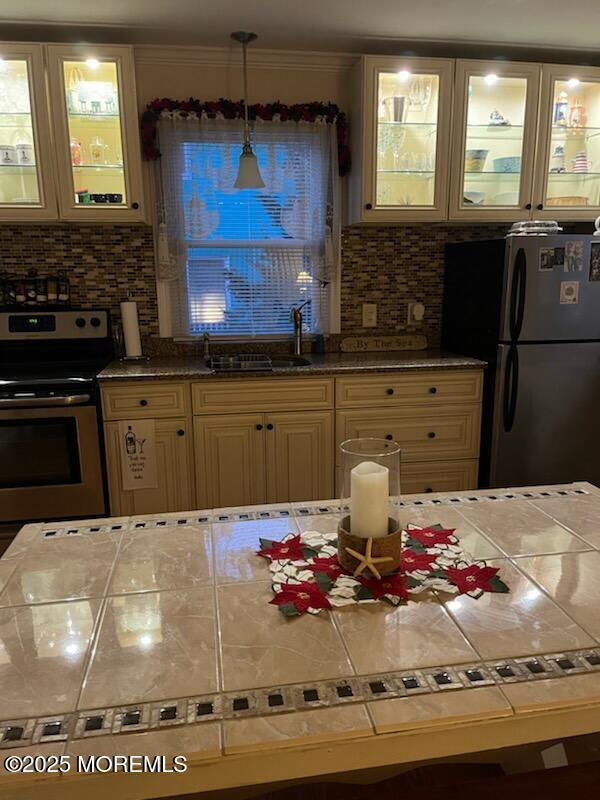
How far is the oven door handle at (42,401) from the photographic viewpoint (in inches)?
104

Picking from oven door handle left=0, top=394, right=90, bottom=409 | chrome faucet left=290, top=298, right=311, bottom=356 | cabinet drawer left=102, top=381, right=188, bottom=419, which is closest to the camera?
oven door handle left=0, top=394, right=90, bottom=409

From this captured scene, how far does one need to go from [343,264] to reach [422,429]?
1.06 meters

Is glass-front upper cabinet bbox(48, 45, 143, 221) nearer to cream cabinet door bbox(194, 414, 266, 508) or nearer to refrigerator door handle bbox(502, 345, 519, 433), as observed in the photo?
cream cabinet door bbox(194, 414, 266, 508)

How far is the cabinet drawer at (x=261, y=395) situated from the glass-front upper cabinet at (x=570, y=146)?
1.57 meters

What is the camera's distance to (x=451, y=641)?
37.1 inches

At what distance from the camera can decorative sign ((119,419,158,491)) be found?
2791 mm

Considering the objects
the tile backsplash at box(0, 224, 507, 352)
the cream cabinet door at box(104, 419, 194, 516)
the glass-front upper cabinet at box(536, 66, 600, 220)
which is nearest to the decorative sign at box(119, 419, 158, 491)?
the cream cabinet door at box(104, 419, 194, 516)

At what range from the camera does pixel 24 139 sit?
9.20 feet

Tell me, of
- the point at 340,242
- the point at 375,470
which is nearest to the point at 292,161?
the point at 340,242

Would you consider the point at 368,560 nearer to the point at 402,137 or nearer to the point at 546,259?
the point at 546,259

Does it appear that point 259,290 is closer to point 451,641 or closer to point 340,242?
point 340,242

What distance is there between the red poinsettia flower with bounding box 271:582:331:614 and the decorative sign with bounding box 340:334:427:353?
2.43m

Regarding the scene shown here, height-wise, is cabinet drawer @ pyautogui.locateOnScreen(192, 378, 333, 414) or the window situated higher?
the window

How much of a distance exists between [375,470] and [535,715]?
1.50ft
